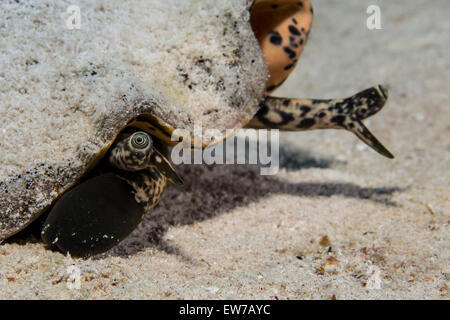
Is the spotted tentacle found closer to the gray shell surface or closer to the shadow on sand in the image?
the gray shell surface

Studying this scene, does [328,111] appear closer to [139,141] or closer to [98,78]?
[139,141]

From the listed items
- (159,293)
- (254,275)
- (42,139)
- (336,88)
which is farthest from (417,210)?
(336,88)

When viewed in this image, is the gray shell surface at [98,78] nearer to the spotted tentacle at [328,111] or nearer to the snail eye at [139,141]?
the snail eye at [139,141]

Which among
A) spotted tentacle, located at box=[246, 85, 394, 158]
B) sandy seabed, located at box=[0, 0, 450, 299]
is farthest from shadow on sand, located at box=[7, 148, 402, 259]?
spotted tentacle, located at box=[246, 85, 394, 158]

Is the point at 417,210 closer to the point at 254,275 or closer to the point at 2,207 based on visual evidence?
the point at 254,275
